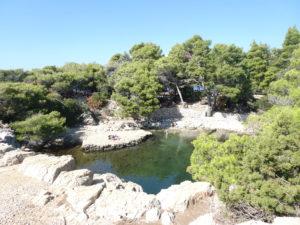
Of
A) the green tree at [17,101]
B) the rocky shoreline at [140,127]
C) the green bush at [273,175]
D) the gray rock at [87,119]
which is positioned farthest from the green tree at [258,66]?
the green tree at [17,101]

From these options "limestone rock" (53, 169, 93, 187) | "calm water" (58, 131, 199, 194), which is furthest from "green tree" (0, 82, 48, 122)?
"limestone rock" (53, 169, 93, 187)

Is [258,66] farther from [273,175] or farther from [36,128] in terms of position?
[36,128]

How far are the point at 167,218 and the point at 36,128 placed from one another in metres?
12.9

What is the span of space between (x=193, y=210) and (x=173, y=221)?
896 mm

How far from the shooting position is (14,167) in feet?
31.5

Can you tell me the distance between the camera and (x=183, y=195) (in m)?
6.55

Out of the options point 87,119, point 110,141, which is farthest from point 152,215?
point 87,119

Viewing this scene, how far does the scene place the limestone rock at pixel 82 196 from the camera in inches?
243

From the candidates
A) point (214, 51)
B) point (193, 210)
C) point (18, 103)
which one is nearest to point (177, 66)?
point (214, 51)

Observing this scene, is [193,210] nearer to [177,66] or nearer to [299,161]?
[299,161]

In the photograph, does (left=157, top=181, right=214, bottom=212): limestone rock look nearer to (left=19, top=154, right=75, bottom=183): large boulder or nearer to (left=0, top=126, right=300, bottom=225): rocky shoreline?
(left=0, top=126, right=300, bottom=225): rocky shoreline

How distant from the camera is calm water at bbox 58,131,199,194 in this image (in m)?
11.4

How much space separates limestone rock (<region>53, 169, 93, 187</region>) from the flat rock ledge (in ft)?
25.3

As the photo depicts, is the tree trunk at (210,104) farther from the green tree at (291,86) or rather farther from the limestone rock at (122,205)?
the limestone rock at (122,205)
